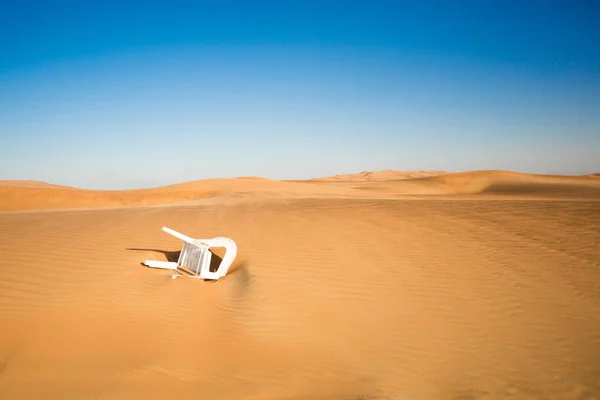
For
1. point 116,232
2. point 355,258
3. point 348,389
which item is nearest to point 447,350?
point 348,389

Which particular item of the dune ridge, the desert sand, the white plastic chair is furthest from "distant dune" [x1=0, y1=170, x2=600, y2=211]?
the dune ridge

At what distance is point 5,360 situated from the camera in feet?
12.9

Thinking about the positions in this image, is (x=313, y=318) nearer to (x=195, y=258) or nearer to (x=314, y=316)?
(x=314, y=316)

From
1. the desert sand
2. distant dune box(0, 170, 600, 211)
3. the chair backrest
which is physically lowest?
the desert sand

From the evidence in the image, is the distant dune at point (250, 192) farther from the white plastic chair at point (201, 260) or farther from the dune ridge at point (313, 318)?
the dune ridge at point (313, 318)

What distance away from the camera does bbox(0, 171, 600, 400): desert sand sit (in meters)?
3.68

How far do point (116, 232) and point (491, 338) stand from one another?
9123 millimetres

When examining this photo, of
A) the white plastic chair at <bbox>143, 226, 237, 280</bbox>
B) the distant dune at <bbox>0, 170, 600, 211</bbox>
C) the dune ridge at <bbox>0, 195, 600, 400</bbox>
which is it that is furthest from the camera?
the distant dune at <bbox>0, 170, 600, 211</bbox>

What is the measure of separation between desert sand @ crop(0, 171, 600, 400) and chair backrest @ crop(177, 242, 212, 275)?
16.5 inches

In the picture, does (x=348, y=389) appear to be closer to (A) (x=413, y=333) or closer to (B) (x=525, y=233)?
(A) (x=413, y=333)

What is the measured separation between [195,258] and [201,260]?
0.25 metres

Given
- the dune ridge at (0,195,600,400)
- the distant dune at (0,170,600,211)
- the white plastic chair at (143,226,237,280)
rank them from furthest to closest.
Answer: the distant dune at (0,170,600,211) < the white plastic chair at (143,226,237,280) < the dune ridge at (0,195,600,400)

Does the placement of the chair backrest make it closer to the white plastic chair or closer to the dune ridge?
the white plastic chair

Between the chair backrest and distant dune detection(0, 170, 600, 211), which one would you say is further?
distant dune detection(0, 170, 600, 211)
